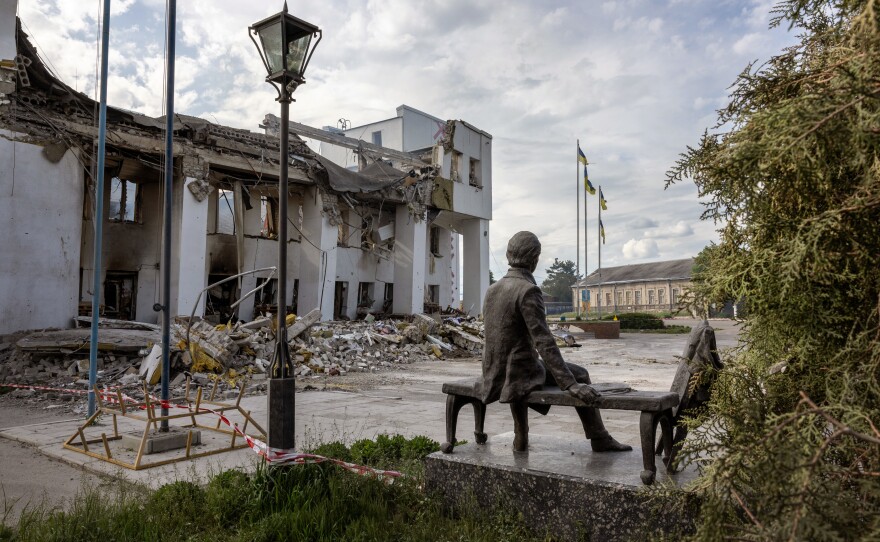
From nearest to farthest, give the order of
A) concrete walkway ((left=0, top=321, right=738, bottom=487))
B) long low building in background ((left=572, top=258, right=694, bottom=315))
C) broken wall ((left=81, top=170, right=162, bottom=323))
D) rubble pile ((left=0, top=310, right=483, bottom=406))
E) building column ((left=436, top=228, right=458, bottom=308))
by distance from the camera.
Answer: concrete walkway ((left=0, top=321, right=738, bottom=487)), rubble pile ((left=0, top=310, right=483, bottom=406)), broken wall ((left=81, top=170, right=162, bottom=323)), building column ((left=436, top=228, right=458, bottom=308)), long low building in background ((left=572, top=258, right=694, bottom=315))

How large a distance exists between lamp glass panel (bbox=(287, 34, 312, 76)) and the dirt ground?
386 cm

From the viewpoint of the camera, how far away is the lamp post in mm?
4562

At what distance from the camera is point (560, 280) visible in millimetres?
92312

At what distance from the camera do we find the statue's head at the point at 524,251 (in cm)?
438

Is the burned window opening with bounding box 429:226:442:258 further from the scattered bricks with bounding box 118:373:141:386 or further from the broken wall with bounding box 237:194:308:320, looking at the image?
the scattered bricks with bounding box 118:373:141:386

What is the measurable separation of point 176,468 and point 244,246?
15089 millimetres

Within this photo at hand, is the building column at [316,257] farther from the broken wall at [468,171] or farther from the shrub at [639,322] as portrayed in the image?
the shrub at [639,322]

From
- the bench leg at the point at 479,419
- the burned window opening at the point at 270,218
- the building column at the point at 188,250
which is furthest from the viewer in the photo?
the burned window opening at the point at 270,218

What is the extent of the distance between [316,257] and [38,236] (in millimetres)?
8790

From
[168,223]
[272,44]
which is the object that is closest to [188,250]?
[168,223]

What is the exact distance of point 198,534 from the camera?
398 centimetres

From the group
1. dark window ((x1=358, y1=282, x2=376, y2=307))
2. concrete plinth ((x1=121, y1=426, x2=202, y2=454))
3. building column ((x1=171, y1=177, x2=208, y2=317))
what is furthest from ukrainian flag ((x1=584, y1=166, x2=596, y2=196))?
concrete plinth ((x1=121, y1=426, x2=202, y2=454))

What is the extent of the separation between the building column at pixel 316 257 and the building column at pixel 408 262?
4.34 metres

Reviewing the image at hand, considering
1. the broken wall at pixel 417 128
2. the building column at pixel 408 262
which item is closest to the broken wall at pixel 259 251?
the building column at pixel 408 262
